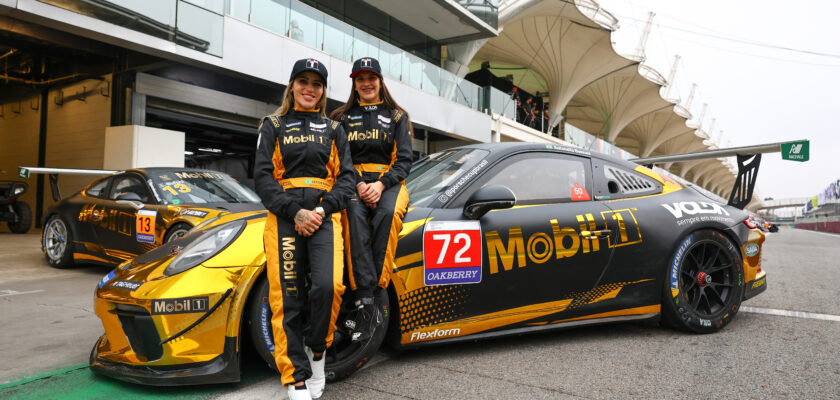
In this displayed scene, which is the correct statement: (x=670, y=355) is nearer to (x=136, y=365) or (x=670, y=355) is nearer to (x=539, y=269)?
(x=539, y=269)

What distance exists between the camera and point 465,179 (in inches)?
115

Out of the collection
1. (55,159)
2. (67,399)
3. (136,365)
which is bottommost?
(67,399)

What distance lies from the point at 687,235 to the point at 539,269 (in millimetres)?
1264

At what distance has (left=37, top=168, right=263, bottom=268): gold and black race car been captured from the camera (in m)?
5.31

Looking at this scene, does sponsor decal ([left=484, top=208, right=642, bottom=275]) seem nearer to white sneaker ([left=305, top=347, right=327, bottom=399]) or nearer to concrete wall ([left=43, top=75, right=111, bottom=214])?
white sneaker ([left=305, top=347, right=327, bottom=399])

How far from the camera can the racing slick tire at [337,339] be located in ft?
7.75

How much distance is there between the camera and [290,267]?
2.23m

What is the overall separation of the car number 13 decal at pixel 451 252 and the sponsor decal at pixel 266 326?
2.72ft

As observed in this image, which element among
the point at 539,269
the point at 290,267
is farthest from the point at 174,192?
the point at 539,269

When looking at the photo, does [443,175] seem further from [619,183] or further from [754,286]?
[754,286]

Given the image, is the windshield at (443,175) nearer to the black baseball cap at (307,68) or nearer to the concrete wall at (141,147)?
the black baseball cap at (307,68)

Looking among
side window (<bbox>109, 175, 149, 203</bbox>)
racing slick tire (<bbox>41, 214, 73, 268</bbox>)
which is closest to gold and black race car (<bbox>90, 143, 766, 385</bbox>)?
side window (<bbox>109, 175, 149, 203</bbox>)

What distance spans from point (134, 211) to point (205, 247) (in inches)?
147

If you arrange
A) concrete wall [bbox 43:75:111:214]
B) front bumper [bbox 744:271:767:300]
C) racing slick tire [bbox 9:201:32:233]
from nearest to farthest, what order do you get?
1. front bumper [bbox 744:271:767:300]
2. racing slick tire [bbox 9:201:32:233]
3. concrete wall [bbox 43:75:111:214]
